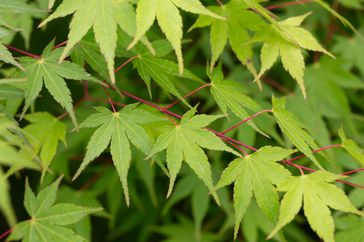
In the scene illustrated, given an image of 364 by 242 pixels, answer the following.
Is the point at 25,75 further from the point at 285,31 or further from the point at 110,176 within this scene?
the point at 110,176

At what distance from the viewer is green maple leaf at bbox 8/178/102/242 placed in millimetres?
1145

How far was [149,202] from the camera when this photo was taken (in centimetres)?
232

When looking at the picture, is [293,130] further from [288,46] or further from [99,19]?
[99,19]

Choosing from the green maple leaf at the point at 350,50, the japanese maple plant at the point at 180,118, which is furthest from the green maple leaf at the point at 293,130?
the green maple leaf at the point at 350,50

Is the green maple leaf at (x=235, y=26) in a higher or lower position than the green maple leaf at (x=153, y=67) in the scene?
higher

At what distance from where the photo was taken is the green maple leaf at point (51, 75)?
1157 mm

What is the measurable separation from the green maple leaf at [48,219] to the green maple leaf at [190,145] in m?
0.19

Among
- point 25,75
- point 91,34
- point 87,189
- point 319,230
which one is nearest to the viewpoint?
point 319,230

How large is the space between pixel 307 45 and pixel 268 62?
0.11 metres

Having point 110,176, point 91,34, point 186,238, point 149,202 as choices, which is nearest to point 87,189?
point 110,176

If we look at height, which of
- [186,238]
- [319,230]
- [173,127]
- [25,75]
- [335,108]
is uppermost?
[25,75]

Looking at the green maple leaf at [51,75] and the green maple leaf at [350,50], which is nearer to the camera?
the green maple leaf at [51,75]

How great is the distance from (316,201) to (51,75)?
2.08 feet

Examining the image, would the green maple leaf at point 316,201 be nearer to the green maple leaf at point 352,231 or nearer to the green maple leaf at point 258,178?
the green maple leaf at point 258,178
